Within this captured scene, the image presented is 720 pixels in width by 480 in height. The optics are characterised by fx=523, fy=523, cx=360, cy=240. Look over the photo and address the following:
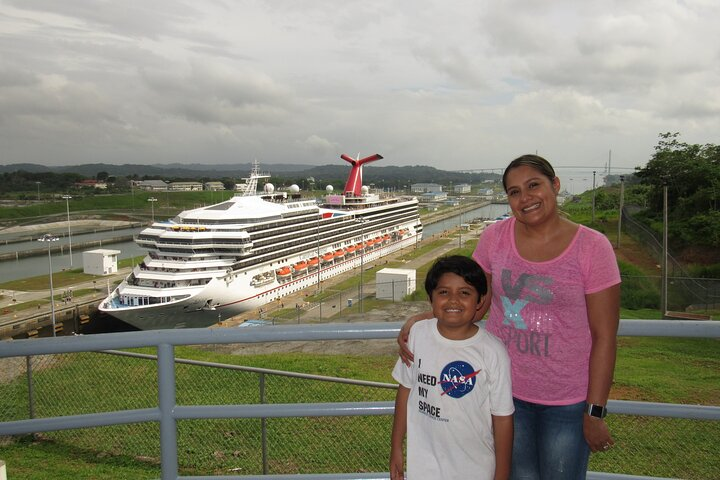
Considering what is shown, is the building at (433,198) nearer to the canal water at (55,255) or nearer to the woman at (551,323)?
the canal water at (55,255)

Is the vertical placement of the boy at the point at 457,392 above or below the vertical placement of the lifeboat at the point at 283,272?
above

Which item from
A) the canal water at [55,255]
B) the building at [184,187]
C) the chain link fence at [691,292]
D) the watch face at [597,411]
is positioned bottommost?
the canal water at [55,255]

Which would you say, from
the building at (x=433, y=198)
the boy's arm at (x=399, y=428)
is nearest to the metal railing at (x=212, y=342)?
the boy's arm at (x=399, y=428)

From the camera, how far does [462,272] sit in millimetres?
1786

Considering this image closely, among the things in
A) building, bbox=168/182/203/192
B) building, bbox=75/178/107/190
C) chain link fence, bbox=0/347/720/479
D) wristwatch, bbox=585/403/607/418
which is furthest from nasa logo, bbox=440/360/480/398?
building, bbox=168/182/203/192

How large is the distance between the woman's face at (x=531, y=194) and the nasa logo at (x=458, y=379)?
0.56m

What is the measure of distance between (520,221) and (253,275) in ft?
92.9

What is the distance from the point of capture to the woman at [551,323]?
1696mm

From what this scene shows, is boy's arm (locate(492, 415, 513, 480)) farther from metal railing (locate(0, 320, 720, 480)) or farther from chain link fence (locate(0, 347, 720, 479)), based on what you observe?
chain link fence (locate(0, 347, 720, 479))

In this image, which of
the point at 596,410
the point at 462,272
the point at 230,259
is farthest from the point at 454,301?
the point at 230,259

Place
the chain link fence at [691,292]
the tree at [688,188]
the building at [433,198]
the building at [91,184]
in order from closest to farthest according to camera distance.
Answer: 1. the chain link fence at [691,292]
2. the tree at [688,188]
3. the building at [91,184]
4. the building at [433,198]

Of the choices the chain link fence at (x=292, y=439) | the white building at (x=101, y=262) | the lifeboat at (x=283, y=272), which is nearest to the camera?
the chain link fence at (x=292, y=439)

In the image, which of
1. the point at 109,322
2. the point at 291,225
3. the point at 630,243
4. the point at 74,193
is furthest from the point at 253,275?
the point at 74,193

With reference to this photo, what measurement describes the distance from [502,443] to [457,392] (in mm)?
217
